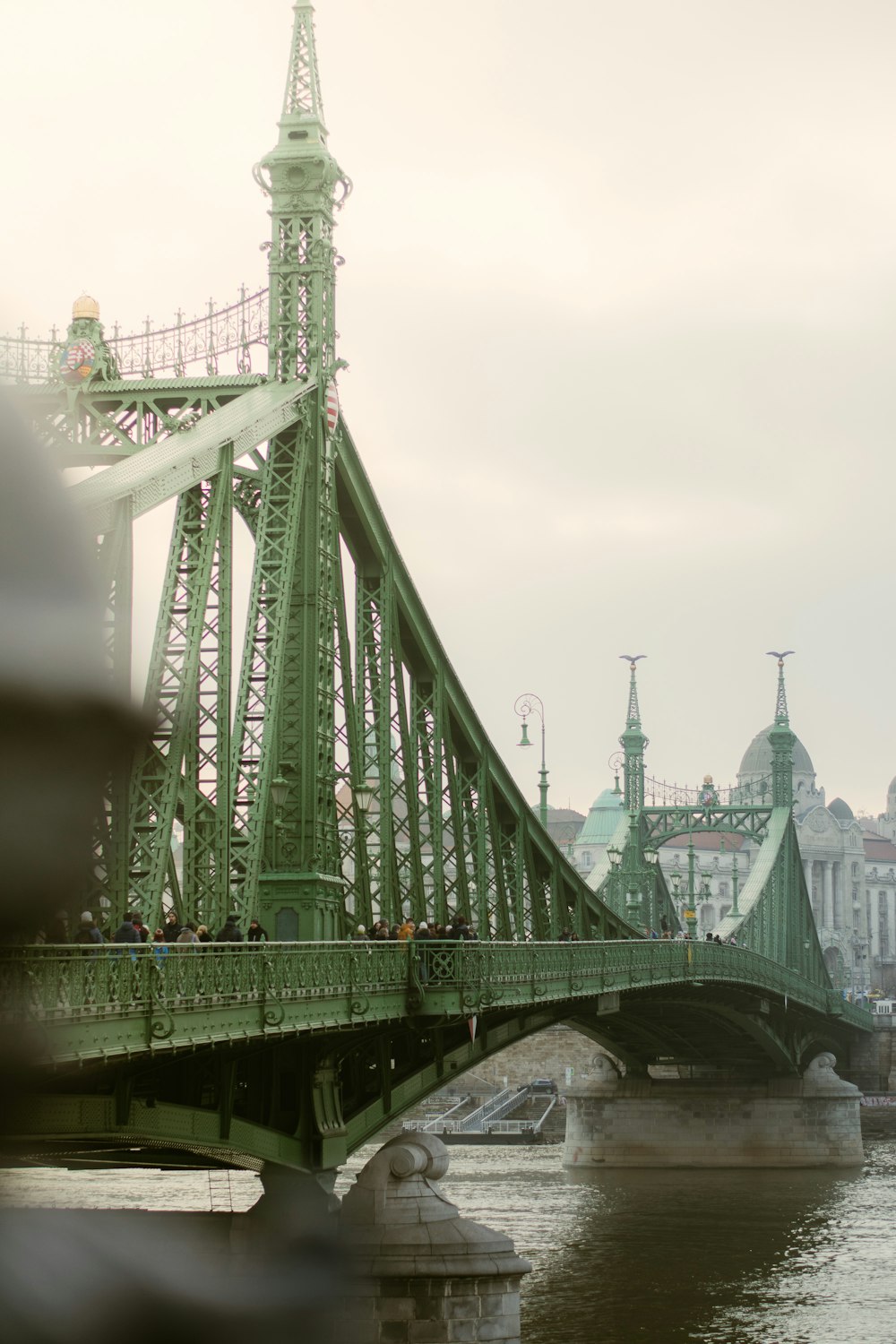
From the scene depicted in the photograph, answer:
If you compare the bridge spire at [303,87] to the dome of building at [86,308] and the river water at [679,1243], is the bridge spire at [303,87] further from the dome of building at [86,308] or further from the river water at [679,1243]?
the river water at [679,1243]

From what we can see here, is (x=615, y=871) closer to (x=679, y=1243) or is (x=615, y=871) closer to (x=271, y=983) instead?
(x=679, y=1243)

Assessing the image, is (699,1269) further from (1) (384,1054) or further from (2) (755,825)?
(2) (755,825)

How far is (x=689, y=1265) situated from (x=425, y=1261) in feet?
58.4

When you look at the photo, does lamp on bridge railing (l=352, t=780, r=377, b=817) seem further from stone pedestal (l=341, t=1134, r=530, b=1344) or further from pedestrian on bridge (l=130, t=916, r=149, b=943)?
pedestrian on bridge (l=130, t=916, r=149, b=943)

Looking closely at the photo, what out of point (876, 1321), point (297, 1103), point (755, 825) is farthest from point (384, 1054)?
point (755, 825)

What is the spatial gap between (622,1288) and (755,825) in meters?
67.4

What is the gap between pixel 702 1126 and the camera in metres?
75.9

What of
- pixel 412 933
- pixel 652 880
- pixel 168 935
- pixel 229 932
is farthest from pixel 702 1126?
pixel 168 935

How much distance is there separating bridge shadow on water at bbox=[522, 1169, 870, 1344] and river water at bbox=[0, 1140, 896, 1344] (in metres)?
0.05

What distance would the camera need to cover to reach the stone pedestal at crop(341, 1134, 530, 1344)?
27797mm

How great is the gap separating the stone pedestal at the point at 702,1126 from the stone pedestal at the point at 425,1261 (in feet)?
153

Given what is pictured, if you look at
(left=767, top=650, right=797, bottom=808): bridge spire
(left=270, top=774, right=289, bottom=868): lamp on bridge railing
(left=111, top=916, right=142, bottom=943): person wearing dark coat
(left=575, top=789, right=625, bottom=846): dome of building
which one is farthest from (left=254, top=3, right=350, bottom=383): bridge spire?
(left=575, top=789, right=625, bottom=846): dome of building

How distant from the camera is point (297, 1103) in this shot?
1091 inches

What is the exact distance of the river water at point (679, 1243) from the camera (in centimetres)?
3616
